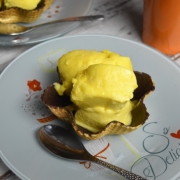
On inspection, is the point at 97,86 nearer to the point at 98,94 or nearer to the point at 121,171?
the point at 98,94

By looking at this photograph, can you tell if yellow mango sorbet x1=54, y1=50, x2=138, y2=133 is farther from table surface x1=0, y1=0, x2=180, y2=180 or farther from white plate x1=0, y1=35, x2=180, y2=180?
table surface x1=0, y1=0, x2=180, y2=180

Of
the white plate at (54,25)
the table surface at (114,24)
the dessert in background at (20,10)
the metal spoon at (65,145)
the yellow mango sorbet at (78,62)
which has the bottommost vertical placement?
the metal spoon at (65,145)

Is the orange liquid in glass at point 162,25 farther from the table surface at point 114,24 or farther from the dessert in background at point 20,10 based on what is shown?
the dessert in background at point 20,10

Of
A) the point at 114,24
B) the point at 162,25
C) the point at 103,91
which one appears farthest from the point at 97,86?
the point at 114,24

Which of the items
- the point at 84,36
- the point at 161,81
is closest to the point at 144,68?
the point at 161,81

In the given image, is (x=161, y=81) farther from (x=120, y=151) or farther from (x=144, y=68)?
(x=120, y=151)

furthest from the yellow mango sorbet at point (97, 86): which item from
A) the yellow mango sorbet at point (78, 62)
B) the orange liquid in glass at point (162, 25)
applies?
the orange liquid in glass at point (162, 25)
